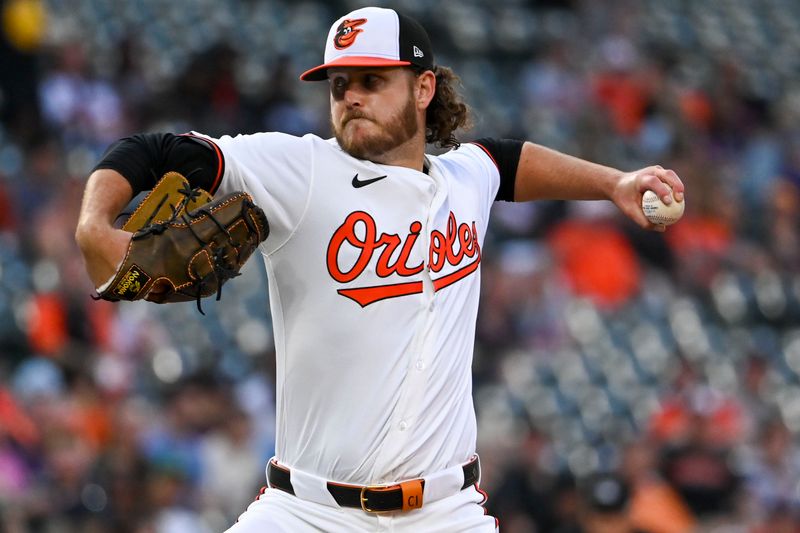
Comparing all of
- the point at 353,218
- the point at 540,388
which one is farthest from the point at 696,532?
the point at 353,218

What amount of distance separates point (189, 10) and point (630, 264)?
13.4 ft

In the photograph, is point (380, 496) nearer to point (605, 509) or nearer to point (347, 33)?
point (347, 33)

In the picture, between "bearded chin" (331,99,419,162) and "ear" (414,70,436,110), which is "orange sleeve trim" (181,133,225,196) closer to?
"bearded chin" (331,99,419,162)

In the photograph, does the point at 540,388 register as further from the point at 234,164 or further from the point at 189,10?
the point at 234,164

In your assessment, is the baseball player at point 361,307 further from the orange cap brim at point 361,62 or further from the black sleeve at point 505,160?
the black sleeve at point 505,160

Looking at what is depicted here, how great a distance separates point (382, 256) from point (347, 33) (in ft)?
2.16

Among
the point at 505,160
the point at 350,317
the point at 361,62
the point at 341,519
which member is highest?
the point at 361,62

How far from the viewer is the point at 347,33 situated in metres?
3.96

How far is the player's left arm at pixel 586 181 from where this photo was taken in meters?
4.04

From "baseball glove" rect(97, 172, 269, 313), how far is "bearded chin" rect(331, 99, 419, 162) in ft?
1.54

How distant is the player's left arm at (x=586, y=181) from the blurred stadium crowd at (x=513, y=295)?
8.47 ft

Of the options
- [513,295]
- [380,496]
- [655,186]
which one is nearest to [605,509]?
[513,295]

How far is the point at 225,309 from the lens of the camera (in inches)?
A: 348

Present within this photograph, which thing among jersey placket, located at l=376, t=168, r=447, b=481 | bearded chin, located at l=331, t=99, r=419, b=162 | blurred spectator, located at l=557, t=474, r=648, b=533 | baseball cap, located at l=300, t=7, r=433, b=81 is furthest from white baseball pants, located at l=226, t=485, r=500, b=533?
blurred spectator, located at l=557, t=474, r=648, b=533
